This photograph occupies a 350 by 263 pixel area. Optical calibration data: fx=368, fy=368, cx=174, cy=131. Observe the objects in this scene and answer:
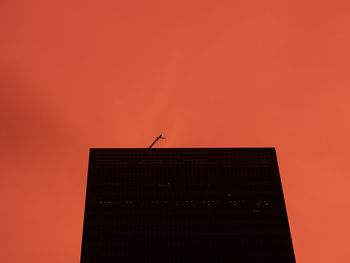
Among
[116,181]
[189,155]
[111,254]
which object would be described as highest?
[189,155]

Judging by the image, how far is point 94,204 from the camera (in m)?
133

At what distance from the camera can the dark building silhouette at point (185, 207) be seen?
126m

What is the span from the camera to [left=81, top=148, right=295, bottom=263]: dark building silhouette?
126 metres

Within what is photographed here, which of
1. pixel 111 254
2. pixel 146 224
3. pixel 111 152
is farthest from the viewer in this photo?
pixel 111 152

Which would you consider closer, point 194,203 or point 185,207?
point 185,207

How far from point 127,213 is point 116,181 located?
12.7 metres

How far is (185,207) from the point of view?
447 feet

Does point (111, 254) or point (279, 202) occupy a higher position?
A: point (279, 202)

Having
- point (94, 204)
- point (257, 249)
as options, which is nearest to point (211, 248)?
point (257, 249)

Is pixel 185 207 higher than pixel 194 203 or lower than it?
lower

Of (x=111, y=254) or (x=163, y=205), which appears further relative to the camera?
(x=163, y=205)

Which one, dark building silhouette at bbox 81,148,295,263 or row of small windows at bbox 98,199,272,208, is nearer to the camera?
dark building silhouette at bbox 81,148,295,263

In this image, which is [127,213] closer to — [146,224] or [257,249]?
[146,224]

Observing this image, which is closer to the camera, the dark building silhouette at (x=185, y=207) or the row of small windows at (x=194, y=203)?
the dark building silhouette at (x=185, y=207)
